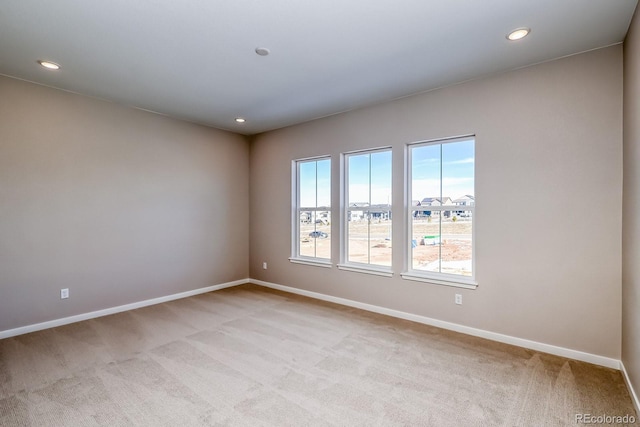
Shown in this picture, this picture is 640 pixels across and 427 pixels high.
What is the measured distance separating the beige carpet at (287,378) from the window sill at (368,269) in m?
0.65

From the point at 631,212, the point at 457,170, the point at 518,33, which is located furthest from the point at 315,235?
the point at 631,212

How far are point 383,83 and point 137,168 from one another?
3.44 m

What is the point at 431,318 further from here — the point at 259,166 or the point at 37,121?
the point at 37,121

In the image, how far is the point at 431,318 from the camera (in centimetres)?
358

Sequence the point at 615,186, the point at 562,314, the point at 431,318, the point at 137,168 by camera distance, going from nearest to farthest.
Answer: the point at 615,186 < the point at 562,314 < the point at 431,318 < the point at 137,168

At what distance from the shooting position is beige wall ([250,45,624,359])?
2.62m

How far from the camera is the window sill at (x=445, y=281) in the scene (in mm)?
3325

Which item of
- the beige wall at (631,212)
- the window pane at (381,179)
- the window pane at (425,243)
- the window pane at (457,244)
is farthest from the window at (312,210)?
the beige wall at (631,212)

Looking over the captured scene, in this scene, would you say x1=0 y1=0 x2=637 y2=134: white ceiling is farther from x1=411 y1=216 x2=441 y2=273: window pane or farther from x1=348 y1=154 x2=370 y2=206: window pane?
x1=411 y1=216 x2=441 y2=273: window pane

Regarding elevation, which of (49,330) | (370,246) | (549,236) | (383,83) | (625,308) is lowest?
(49,330)

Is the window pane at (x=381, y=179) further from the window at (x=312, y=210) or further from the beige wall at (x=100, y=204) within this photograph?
the beige wall at (x=100, y=204)

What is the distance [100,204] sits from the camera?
3.91m

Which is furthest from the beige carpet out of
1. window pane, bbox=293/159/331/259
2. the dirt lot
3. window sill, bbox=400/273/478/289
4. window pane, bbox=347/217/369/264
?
window pane, bbox=293/159/331/259

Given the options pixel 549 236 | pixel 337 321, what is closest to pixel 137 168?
pixel 337 321
